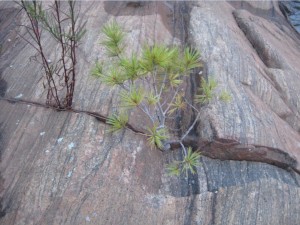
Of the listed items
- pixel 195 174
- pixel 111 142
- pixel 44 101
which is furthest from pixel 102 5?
pixel 195 174

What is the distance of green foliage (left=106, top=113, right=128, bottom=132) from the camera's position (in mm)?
2855

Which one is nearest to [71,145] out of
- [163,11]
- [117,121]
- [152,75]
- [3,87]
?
[117,121]

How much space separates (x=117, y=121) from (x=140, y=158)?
311 millimetres

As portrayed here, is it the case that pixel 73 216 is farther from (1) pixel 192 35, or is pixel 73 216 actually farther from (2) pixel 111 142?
(1) pixel 192 35

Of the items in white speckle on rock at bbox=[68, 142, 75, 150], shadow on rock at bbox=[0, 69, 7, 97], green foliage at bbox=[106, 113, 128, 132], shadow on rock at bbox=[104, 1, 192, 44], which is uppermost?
green foliage at bbox=[106, 113, 128, 132]

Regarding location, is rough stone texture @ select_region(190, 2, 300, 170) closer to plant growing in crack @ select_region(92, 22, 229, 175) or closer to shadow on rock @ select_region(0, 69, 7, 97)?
plant growing in crack @ select_region(92, 22, 229, 175)

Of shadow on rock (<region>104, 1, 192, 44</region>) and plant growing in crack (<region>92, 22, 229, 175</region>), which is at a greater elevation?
plant growing in crack (<region>92, 22, 229, 175</region>)

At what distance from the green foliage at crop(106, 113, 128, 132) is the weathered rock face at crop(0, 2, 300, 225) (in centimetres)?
10

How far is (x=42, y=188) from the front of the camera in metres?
2.66

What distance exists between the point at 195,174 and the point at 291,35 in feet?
11.3

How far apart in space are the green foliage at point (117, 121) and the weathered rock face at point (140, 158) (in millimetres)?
100

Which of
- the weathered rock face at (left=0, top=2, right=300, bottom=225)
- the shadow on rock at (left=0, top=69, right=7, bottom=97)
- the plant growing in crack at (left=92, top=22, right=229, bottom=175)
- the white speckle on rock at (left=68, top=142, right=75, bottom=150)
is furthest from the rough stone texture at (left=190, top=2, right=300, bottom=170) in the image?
the shadow on rock at (left=0, top=69, right=7, bottom=97)

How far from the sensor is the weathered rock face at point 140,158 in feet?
8.56

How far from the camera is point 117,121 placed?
2855 mm
